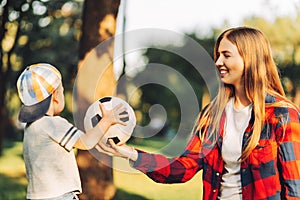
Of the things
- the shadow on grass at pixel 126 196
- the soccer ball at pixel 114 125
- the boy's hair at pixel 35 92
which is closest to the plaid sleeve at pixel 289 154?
the soccer ball at pixel 114 125

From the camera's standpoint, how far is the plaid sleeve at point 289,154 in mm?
3018

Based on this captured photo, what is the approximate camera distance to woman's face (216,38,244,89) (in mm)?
3219

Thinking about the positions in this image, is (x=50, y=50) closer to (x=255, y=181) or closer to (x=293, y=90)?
(x=293, y=90)

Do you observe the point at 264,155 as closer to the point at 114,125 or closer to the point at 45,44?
the point at 114,125

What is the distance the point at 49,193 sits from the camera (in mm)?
2924

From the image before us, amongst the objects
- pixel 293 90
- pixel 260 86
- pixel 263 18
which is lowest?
pixel 293 90

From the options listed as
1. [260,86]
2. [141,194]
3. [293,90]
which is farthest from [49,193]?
[293,90]

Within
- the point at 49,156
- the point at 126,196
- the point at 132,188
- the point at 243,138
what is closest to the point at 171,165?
the point at 243,138

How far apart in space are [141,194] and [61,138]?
19.5 feet

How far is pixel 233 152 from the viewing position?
312 cm

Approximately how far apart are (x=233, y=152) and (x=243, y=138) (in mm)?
92

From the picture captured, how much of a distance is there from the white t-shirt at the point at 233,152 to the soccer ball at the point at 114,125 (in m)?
0.53

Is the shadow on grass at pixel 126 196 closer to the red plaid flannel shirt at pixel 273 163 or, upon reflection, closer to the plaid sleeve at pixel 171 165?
the plaid sleeve at pixel 171 165

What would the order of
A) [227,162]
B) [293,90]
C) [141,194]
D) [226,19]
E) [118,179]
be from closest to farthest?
[227,162]
[141,194]
[118,179]
[226,19]
[293,90]
